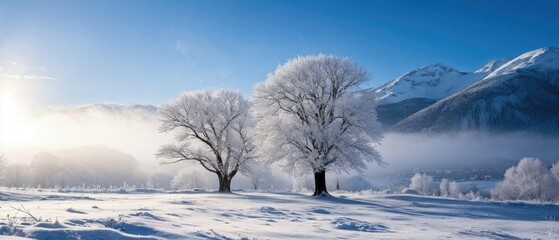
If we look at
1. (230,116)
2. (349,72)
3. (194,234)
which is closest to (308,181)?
(230,116)

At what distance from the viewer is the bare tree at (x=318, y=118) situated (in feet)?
91.5

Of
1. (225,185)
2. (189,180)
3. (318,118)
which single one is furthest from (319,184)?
(189,180)

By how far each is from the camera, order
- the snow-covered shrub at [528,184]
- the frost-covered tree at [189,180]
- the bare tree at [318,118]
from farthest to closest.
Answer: the frost-covered tree at [189,180], the snow-covered shrub at [528,184], the bare tree at [318,118]

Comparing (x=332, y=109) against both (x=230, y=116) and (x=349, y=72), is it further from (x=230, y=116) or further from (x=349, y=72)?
(x=230, y=116)

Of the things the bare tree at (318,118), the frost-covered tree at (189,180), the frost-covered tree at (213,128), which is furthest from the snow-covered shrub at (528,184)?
the frost-covered tree at (189,180)

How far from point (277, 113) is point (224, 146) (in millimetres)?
8096

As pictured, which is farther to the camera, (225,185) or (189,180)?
(189,180)

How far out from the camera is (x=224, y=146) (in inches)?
1442

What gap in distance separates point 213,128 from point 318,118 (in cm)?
1214

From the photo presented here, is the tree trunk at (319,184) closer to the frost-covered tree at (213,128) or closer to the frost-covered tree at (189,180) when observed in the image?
the frost-covered tree at (213,128)

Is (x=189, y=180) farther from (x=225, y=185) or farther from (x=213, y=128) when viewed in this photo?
(x=225, y=185)

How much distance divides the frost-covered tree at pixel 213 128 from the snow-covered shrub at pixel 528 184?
51.6m

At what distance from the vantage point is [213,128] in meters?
37.2

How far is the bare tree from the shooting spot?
27.9 m
